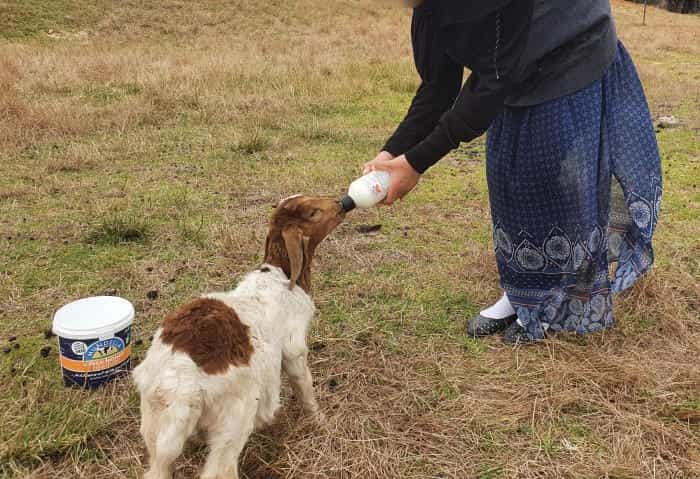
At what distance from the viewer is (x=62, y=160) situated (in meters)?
6.27

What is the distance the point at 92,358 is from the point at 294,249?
3.59 ft

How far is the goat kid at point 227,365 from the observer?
207 centimetres

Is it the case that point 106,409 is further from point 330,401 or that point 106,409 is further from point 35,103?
point 35,103

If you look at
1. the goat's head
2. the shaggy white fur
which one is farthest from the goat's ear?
the shaggy white fur

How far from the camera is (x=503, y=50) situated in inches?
97.7

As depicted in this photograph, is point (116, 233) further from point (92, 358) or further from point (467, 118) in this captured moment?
point (467, 118)

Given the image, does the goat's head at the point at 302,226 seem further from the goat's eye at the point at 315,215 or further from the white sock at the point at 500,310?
the white sock at the point at 500,310

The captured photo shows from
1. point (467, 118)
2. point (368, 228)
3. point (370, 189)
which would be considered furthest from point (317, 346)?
point (368, 228)

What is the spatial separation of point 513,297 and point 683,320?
106 centimetres

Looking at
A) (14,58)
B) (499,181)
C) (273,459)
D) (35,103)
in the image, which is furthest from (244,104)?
(273,459)

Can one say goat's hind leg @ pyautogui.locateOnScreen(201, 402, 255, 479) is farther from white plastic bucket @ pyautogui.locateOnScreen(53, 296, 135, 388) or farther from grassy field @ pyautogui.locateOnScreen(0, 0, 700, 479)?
white plastic bucket @ pyautogui.locateOnScreen(53, 296, 135, 388)

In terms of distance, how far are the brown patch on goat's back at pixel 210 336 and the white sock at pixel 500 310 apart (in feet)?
5.70

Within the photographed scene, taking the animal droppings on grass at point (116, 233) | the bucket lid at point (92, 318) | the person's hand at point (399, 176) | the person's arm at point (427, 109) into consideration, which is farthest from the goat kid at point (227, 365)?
the animal droppings on grass at point (116, 233)

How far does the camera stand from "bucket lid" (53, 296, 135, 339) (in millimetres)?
2707
